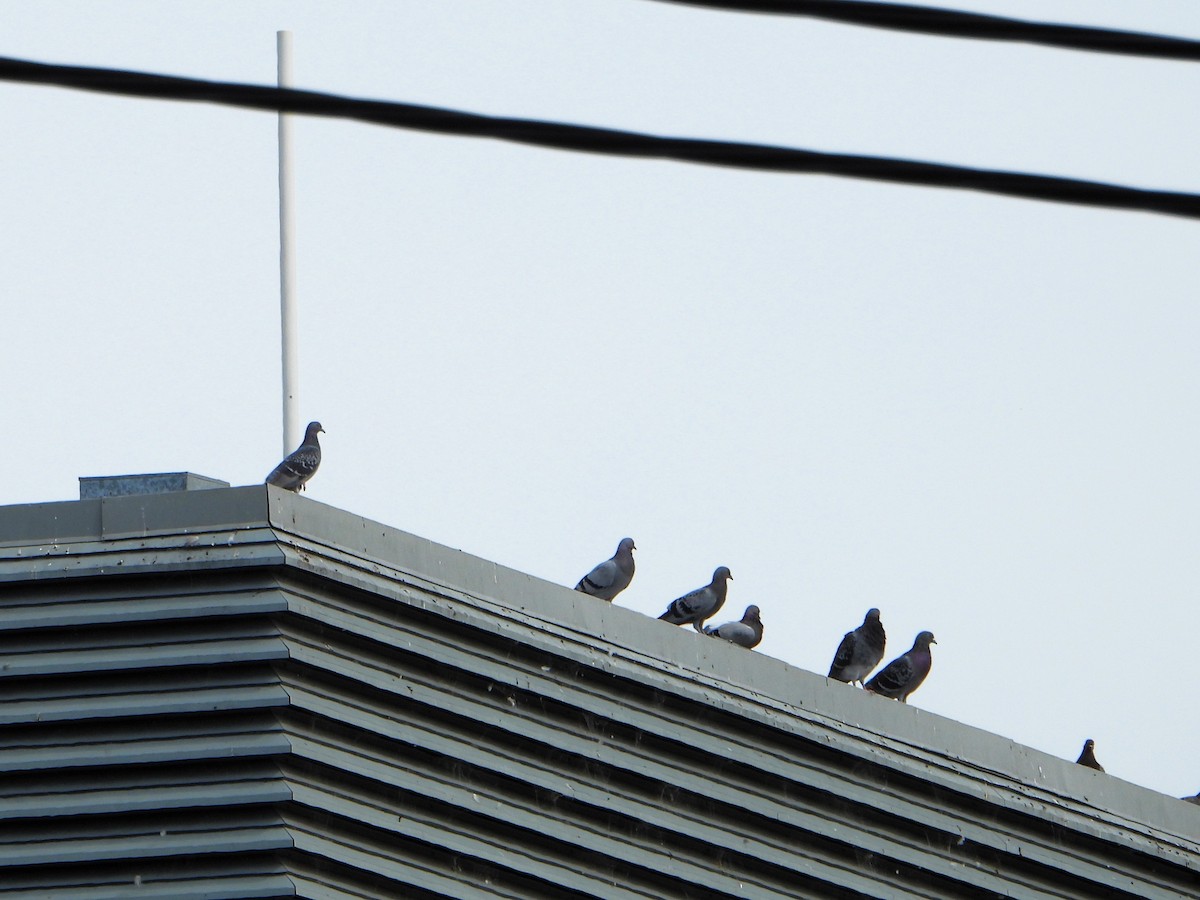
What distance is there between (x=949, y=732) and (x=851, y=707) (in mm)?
934

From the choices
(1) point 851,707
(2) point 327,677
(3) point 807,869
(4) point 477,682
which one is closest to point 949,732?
(1) point 851,707

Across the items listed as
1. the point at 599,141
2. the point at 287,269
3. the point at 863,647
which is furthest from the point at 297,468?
the point at 599,141

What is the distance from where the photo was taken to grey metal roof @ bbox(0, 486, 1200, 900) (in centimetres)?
1242

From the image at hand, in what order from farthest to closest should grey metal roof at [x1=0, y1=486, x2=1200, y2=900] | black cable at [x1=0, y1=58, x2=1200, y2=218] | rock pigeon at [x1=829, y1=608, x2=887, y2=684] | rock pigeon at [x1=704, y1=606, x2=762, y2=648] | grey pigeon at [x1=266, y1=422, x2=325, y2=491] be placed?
rock pigeon at [x1=829, y1=608, x2=887, y2=684] < rock pigeon at [x1=704, y1=606, x2=762, y2=648] < grey pigeon at [x1=266, y1=422, x2=325, y2=491] < grey metal roof at [x1=0, y1=486, x2=1200, y2=900] < black cable at [x1=0, y1=58, x2=1200, y2=218]

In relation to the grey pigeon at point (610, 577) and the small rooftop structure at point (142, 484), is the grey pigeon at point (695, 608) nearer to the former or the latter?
the grey pigeon at point (610, 577)

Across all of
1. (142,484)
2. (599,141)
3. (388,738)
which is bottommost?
(599,141)

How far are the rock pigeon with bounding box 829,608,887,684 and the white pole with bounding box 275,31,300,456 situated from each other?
215 inches

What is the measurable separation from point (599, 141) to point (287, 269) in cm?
1476

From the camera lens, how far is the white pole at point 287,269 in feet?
56.9

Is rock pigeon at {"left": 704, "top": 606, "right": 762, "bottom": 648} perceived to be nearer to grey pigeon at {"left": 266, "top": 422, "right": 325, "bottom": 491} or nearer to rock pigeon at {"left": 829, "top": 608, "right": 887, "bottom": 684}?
rock pigeon at {"left": 829, "top": 608, "right": 887, "bottom": 684}

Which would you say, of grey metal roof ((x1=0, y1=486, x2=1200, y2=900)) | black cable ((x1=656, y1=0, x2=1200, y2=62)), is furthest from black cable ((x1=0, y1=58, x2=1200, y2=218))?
grey metal roof ((x1=0, y1=486, x2=1200, y2=900))

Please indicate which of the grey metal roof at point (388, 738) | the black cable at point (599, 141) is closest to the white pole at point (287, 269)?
the grey metal roof at point (388, 738)

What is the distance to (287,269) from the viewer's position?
17969 mm

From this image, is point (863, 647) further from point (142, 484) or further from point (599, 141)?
point (599, 141)
